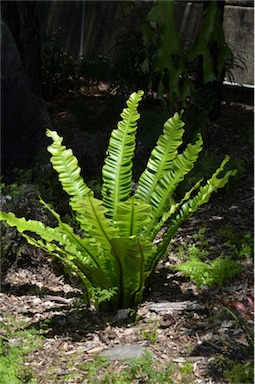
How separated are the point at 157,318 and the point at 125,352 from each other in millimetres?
353

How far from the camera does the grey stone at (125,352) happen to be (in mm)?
3598

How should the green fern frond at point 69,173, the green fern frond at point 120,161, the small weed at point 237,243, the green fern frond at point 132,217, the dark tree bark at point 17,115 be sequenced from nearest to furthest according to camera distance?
1. the green fern frond at point 132,217
2. the green fern frond at point 69,173
3. the green fern frond at point 120,161
4. the small weed at point 237,243
5. the dark tree bark at point 17,115

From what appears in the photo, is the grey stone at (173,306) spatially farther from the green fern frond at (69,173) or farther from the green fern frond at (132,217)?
the green fern frond at (69,173)

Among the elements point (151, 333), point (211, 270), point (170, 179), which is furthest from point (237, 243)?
point (151, 333)

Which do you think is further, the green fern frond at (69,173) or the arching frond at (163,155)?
the arching frond at (163,155)

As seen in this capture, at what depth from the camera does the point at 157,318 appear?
394 centimetres

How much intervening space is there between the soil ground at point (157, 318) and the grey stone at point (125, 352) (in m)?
0.04

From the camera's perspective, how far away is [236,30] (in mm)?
7895

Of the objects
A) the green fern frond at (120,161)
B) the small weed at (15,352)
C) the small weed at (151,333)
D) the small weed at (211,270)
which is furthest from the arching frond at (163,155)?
the small weed at (15,352)

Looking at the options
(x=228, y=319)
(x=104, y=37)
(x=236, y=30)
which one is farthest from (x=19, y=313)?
(x=104, y=37)

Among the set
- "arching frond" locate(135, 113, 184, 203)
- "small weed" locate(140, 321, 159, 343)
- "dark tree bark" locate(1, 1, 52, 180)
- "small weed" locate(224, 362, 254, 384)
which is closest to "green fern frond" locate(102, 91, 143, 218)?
"arching frond" locate(135, 113, 184, 203)

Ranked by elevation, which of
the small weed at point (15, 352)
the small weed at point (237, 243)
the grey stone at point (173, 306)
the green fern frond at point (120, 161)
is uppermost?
the green fern frond at point (120, 161)

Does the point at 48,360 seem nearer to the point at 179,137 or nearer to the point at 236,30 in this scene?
the point at 179,137

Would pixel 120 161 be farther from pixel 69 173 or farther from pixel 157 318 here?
pixel 157 318
